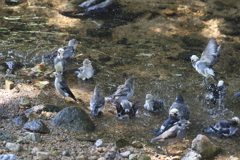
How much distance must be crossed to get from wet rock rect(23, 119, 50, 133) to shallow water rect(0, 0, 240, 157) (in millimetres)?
1007

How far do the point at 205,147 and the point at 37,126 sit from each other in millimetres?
2913

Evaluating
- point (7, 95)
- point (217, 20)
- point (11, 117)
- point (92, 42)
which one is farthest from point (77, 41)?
point (217, 20)

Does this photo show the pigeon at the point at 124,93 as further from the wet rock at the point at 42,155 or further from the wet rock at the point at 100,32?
the wet rock at the point at 100,32

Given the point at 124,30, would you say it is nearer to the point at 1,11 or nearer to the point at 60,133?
the point at 1,11

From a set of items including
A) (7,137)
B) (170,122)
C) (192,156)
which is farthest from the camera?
(170,122)

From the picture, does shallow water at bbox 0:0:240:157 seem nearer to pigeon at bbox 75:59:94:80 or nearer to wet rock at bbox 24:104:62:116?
pigeon at bbox 75:59:94:80


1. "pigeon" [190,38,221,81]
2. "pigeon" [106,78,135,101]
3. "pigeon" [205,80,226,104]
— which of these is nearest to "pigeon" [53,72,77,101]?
"pigeon" [106,78,135,101]

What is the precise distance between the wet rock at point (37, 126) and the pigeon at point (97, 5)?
862 centimetres

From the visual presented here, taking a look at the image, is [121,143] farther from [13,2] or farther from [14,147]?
[13,2]

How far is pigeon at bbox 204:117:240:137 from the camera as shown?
264 inches

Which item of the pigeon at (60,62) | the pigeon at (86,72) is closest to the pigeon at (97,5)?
the pigeon at (60,62)

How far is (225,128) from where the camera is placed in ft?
22.0

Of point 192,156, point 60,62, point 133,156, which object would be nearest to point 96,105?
point 133,156

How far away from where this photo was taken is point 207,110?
7926mm
